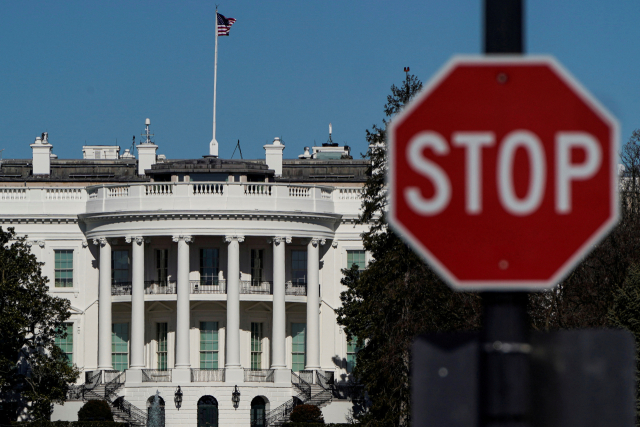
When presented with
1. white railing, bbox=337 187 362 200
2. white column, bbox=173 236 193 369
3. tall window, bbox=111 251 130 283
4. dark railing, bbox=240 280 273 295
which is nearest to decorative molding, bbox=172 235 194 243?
white column, bbox=173 236 193 369

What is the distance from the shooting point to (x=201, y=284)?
6569 cm

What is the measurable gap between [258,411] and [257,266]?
7.63m

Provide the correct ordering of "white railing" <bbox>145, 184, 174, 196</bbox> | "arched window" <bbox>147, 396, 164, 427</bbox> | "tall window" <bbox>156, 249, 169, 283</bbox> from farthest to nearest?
"tall window" <bbox>156, 249, 169, 283</bbox> → "white railing" <bbox>145, 184, 174, 196</bbox> → "arched window" <bbox>147, 396, 164, 427</bbox>

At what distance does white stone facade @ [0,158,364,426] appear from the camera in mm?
63219

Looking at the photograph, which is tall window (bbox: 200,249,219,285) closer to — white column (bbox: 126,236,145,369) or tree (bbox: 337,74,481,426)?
white column (bbox: 126,236,145,369)

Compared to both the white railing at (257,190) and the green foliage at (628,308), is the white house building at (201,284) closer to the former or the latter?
the white railing at (257,190)

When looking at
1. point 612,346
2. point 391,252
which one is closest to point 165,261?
point 391,252

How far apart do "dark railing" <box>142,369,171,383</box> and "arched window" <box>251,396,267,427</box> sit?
14.4 feet

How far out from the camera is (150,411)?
61969mm

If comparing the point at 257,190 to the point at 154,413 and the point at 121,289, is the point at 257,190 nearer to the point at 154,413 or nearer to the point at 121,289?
the point at 121,289

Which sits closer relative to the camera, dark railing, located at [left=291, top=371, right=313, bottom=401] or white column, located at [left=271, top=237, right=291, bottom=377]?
dark railing, located at [left=291, top=371, right=313, bottom=401]

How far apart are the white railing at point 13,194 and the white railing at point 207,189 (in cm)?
929

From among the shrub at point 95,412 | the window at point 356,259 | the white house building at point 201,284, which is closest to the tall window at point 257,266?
the white house building at point 201,284

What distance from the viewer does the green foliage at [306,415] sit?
59938mm
